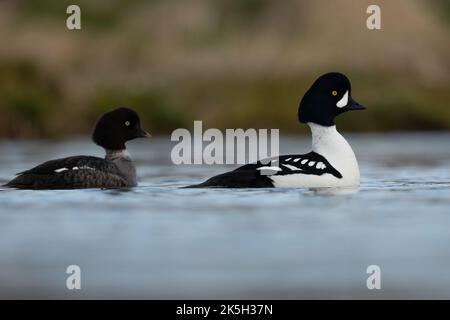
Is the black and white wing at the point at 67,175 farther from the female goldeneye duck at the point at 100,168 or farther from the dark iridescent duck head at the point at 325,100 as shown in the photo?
the dark iridescent duck head at the point at 325,100

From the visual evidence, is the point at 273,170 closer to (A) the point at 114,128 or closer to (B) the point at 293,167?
(B) the point at 293,167

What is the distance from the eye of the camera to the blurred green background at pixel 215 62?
26.7 m

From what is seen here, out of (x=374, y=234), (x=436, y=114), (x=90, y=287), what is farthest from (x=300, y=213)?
(x=436, y=114)

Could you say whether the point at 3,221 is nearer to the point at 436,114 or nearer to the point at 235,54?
the point at 436,114

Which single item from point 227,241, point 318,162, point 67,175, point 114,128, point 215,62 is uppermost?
point 215,62

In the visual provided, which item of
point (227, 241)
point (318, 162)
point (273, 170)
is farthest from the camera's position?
point (318, 162)

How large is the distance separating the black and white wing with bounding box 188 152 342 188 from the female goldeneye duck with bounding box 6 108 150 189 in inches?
46.3

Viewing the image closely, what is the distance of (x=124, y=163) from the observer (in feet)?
39.4

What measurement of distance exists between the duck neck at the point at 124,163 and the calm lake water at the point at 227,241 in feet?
0.72

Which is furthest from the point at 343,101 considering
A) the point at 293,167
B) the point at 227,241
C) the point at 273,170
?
the point at 227,241

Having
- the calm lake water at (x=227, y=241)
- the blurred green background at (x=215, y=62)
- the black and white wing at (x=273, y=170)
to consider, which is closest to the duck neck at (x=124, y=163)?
the calm lake water at (x=227, y=241)

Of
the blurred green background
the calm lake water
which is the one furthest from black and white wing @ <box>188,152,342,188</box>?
the blurred green background

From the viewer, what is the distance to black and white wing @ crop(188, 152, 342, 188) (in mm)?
10906

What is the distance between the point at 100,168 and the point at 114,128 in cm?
77
